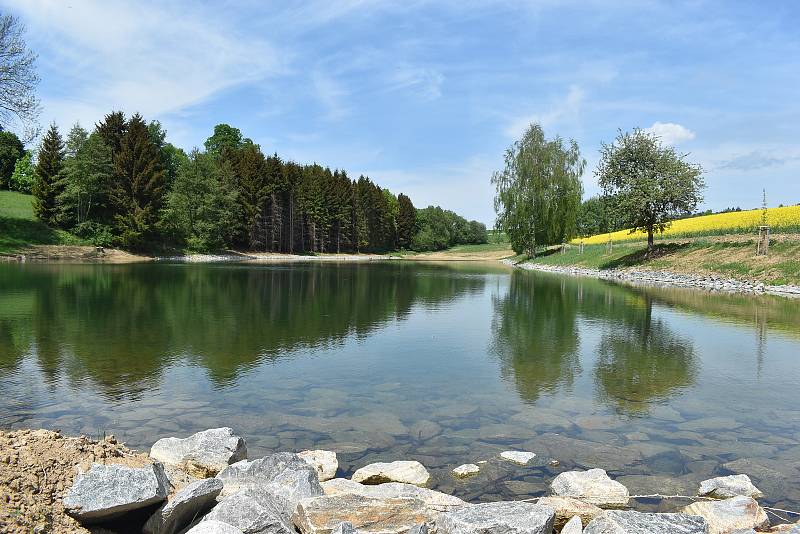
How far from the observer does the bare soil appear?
14.9ft

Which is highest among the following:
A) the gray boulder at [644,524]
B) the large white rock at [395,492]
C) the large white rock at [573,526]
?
the gray boulder at [644,524]

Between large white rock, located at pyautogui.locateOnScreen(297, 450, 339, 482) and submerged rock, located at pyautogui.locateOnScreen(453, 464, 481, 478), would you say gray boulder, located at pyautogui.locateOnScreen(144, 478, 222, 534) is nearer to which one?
large white rock, located at pyautogui.locateOnScreen(297, 450, 339, 482)

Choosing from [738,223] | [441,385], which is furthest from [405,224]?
[441,385]

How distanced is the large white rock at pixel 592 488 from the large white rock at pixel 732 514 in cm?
77

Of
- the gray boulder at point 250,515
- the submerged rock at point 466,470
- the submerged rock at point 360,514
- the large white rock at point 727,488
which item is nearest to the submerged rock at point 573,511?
the submerged rock at point 360,514

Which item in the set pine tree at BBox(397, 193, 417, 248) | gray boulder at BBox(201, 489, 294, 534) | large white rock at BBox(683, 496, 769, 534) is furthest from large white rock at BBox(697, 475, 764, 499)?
pine tree at BBox(397, 193, 417, 248)

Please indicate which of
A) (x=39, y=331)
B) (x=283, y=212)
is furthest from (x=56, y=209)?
(x=39, y=331)

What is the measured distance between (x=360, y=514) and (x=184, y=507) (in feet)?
5.36

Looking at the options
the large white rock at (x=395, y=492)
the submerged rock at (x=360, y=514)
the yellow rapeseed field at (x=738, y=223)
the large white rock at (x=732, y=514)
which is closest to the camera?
the submerged rock at (x=360, y=514)

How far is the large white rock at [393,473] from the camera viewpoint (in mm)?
6996

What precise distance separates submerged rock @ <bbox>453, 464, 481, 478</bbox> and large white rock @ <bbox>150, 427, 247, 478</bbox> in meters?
2.88

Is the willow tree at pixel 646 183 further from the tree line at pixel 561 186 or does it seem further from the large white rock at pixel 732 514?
the large white rock at pixel 732 514

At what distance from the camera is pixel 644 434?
899cm

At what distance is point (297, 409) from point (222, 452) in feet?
9.19
